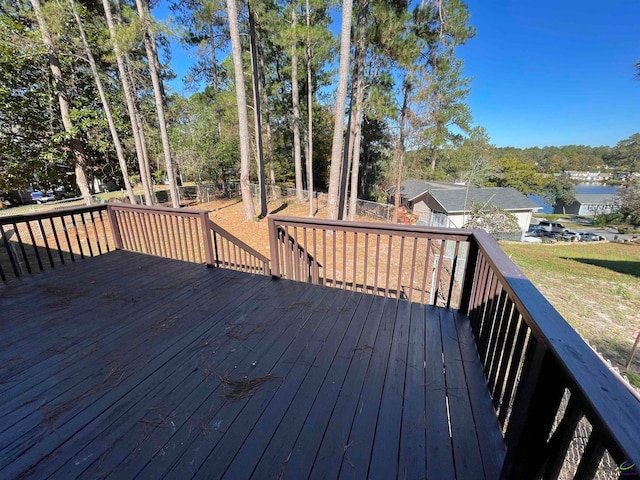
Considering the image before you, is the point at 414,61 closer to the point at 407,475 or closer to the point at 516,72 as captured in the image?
the point at 407,475

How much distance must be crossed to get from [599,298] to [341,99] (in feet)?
27.2

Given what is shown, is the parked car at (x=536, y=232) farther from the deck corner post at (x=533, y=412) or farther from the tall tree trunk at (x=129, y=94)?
the deck corner post at (x=533, y=412)

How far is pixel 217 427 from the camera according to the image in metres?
1.38

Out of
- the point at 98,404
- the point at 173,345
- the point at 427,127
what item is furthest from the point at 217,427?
the point at 427,127

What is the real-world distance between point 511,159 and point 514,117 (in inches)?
278

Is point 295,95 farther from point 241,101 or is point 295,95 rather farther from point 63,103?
point 63,103

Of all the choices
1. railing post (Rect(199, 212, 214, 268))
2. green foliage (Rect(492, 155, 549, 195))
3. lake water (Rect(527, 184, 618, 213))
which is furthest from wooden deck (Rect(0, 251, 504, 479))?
lake water (Rect(527, 184, 618, 213))

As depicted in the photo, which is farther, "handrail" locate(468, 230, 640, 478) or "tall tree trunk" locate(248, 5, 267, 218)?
"tall tree trunk" locate(248, 5, 267, 218)

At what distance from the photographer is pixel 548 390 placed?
893 mm

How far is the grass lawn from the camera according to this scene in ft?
16.1

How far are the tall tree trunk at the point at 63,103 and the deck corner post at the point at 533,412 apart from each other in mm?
13151

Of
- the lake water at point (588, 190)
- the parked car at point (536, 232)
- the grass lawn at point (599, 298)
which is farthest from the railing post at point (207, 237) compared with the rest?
the lake water at point (588, 190)

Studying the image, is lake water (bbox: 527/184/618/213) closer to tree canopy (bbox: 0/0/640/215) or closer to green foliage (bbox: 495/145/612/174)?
green foliage (bbox: 495/145/612/174)

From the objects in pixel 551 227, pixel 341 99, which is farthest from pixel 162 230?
pixel 551 227
